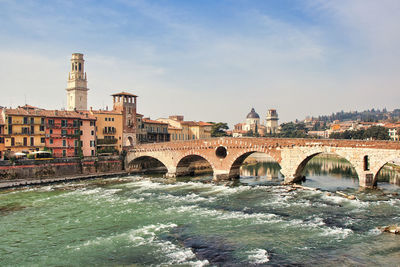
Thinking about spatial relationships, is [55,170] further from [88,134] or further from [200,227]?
[200,227]

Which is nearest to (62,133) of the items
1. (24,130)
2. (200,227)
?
(24,130)

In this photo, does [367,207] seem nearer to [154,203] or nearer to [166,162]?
[154,203]

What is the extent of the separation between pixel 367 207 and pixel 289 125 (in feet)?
464

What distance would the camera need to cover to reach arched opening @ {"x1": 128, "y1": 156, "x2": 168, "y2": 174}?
66.1 metres

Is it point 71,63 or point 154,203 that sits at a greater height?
point 71,63

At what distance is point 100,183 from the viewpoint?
50.7 metres

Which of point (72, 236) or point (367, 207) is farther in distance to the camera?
point (367, 207)

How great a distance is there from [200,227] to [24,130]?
4189 cm

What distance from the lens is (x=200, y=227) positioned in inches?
1040

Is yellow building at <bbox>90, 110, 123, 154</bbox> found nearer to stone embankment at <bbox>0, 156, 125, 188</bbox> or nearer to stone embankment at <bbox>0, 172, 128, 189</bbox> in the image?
stone embankment at <bbox>0, 156, 125, 188</bbox>

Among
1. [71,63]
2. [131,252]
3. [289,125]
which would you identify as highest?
[71,63]

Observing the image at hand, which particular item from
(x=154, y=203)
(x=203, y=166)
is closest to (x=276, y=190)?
(x=154, y=203)

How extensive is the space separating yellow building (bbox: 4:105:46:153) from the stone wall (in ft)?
14.9

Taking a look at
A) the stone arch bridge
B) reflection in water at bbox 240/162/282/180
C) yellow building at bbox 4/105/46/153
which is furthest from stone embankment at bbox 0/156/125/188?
reflection in water at bbox 240/162/282/180
